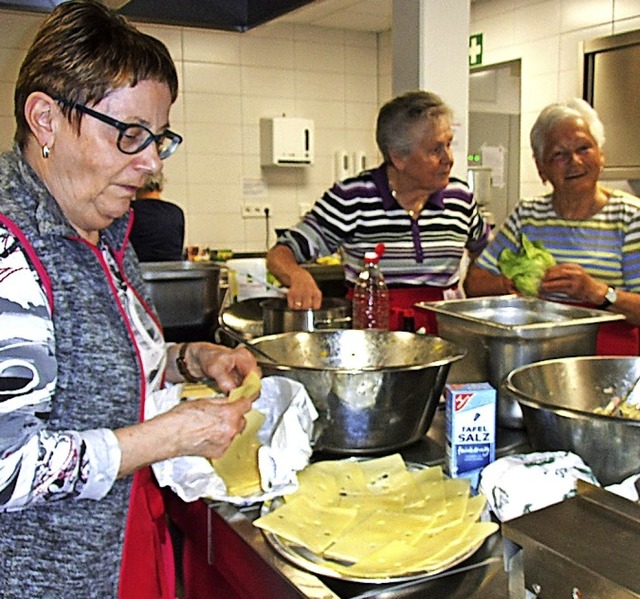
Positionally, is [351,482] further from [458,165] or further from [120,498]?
[458,165]

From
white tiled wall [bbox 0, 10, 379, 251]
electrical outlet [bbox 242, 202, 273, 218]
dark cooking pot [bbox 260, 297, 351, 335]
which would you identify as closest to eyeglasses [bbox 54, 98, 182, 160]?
dark cooking pot [bbox 260, 297, 351, 335]

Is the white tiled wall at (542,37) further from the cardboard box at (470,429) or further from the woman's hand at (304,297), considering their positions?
the cardboard box at (470,429)

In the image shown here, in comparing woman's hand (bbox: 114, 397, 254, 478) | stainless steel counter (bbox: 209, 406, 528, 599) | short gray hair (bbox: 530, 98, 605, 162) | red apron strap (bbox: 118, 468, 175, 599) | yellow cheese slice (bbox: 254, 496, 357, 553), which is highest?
short gray hair (bbox: 530, 98, 605, 162)

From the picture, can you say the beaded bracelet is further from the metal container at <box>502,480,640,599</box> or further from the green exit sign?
the green exit sign

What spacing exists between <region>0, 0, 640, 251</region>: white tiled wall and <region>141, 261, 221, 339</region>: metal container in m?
2.89

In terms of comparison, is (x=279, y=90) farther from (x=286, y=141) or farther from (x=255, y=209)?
(x=255, y=209)

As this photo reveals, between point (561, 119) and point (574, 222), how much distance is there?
318mm

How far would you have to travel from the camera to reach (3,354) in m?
0.87

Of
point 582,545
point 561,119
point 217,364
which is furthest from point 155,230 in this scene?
point 582,545

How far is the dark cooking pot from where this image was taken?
74.9 inches

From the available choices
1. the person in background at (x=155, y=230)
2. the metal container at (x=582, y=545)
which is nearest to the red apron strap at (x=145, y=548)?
the metal container at (x=582, y=545)

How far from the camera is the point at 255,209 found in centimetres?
542

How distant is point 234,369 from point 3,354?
503 millimetres

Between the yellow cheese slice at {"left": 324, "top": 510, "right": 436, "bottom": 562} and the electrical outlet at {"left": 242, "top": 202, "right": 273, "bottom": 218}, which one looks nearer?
the yellow cheese slice at {"left": 324, "top": 510, "right": 436, "bottom": 562}
